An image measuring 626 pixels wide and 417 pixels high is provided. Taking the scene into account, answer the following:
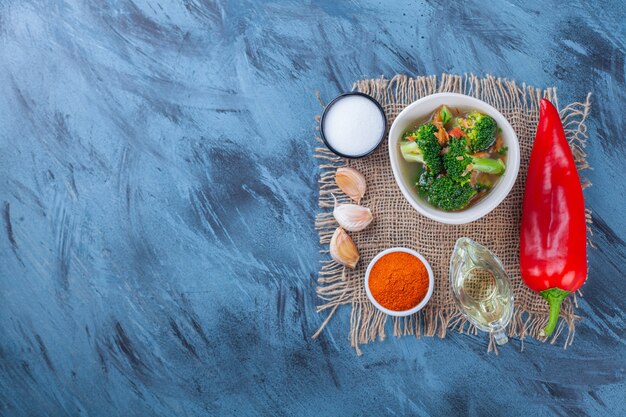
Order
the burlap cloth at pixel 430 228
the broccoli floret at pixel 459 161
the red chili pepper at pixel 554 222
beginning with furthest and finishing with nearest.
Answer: the burlap cloth at pixel 430 228 → the red chili pepper at pixel 554 222 → the broccoli floret at pixel 459 161

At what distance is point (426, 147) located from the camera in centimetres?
153

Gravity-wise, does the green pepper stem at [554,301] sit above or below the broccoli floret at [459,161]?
below

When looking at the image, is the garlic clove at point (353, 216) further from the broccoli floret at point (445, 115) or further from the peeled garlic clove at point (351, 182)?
the broccoli floret at point (445, 115)

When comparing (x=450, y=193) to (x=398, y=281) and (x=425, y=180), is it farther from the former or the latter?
(x=398, y=281)

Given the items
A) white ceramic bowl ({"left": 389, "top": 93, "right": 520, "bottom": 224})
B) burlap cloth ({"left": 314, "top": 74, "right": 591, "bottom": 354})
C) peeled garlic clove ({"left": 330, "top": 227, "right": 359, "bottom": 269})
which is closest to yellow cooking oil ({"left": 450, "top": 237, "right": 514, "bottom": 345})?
burlap cloth ({"left": 314, "top": 74, "right": 591, "bottom": 354})

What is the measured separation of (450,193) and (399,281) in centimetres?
32

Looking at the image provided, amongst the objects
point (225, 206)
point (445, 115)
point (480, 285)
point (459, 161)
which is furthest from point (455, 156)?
point (225, 206)

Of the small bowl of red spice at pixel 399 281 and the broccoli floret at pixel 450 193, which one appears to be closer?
the broccoli floret at pixel 450 193

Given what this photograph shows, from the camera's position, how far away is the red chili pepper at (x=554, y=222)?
5.43 feet

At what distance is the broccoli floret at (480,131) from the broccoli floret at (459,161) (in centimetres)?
3

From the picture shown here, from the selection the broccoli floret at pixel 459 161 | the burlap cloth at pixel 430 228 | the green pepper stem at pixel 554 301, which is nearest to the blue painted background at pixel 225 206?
the burlap cloth at pixel 430 228

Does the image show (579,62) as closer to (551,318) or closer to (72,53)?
(551,318)

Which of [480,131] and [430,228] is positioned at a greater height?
[480,131]

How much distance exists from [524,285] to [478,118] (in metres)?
0.57
